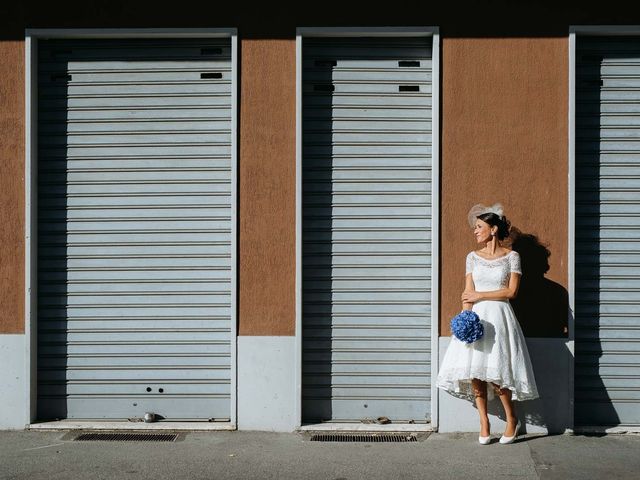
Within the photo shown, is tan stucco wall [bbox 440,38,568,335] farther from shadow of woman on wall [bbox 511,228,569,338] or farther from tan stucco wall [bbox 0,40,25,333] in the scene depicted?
tan stucco wall [bbox 0,40,25,333]

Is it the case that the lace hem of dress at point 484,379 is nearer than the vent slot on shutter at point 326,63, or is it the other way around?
the lace hem of dress at point 484,379

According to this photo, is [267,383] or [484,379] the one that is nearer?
[484,379]

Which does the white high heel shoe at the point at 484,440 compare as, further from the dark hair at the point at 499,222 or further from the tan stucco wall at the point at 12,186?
the tan stucco wall at the point at 12,186

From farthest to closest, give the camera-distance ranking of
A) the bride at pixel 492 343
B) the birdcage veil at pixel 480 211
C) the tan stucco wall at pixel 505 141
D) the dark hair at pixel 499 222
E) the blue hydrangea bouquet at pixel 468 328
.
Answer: the tan stucco wall at pixel 505 141
the birdcage veil at pixel 480 211
the dark hair at pixel 499 222
the bride at pixel 492 343
the blue hydrangea bouquet at pixel 468 328

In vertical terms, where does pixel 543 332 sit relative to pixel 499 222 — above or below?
below

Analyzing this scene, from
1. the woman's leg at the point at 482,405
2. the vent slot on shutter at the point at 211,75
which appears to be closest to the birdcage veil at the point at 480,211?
the woman's leg at the point at 482,405

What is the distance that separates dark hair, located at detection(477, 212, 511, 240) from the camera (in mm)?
7328

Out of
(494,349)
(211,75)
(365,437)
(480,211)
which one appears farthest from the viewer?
(211,75)

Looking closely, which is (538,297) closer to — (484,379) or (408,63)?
(484,379)

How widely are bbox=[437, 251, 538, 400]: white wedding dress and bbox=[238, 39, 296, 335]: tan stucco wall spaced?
1.63m

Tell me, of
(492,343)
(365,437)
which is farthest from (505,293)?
(365,437)

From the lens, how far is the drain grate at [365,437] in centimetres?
765

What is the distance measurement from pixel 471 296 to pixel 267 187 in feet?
7.18

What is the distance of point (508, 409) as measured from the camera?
24.3 ft
